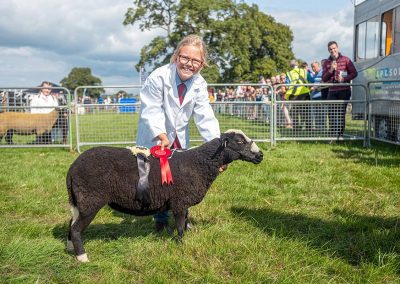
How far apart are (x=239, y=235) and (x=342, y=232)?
1.09 m

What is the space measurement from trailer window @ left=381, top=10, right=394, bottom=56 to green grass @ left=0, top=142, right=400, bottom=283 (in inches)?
190

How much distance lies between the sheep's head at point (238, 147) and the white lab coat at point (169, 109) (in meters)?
0.33

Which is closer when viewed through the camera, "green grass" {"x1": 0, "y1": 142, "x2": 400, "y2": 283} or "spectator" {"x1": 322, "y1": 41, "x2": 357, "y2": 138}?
"green grass" {"x1": 0, "y1": 142, "x2": 400, "y2": 283}

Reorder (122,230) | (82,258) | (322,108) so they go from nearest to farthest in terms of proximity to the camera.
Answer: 1. (82,258)
2. (122,230)
3. (322,108)

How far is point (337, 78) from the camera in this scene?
10820 millimetres

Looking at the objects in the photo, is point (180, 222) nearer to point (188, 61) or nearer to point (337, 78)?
point (188, 61)

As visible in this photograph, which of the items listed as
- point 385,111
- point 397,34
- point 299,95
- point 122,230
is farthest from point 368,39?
point 122,230

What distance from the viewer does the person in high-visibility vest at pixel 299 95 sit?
10.6m

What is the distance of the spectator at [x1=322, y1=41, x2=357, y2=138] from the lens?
10.5 metres

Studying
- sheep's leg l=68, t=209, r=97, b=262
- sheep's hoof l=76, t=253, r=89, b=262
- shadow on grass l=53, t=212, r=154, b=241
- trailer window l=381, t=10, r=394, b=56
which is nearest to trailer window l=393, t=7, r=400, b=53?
trailer window l=381, t=10, r=394, b=56

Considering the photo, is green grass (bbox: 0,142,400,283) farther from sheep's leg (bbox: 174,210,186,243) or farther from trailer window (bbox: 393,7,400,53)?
trailer window (bbox: 393,7,400,53)

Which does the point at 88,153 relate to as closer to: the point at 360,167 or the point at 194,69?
the point at 194,69

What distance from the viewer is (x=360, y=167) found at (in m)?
7.33

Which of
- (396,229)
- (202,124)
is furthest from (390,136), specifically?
(202,124)
